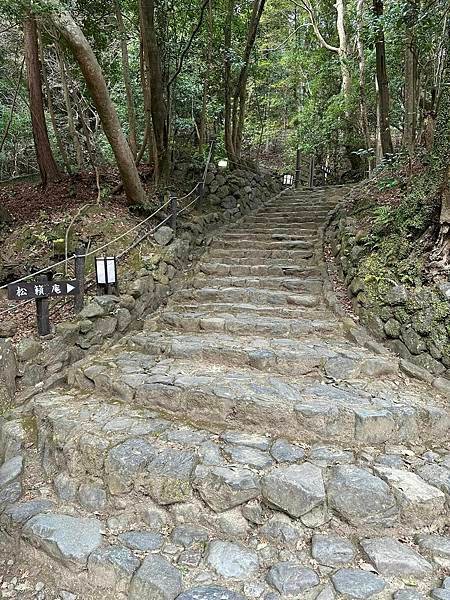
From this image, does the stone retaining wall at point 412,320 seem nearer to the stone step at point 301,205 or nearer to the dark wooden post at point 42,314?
the dark wooden post at point 42,314

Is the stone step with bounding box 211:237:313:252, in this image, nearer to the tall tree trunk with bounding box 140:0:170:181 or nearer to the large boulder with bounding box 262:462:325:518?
the tall tree trunk with bounding box 140:0:170:181

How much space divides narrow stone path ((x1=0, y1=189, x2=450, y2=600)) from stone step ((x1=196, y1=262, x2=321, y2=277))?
6.09 ft

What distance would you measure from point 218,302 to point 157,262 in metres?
1.03

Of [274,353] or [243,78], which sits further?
[243,78]

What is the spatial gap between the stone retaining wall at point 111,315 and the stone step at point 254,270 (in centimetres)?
39

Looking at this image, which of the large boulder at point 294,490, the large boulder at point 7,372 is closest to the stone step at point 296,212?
the large boulder at point 7,372

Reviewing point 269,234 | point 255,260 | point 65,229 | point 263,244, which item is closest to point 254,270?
point 255,260

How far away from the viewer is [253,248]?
6.81m

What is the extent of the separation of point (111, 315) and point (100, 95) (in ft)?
9.92

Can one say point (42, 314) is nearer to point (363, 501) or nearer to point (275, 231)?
point (363, 501)

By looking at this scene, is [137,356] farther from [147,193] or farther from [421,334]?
[147,193]

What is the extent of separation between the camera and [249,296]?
211 inches

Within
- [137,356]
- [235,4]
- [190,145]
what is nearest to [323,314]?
[137,356]

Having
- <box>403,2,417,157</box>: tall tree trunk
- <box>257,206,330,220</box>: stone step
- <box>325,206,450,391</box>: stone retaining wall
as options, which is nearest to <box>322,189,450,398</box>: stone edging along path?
<box>325,206,450,391</box>: stone retaining wall
